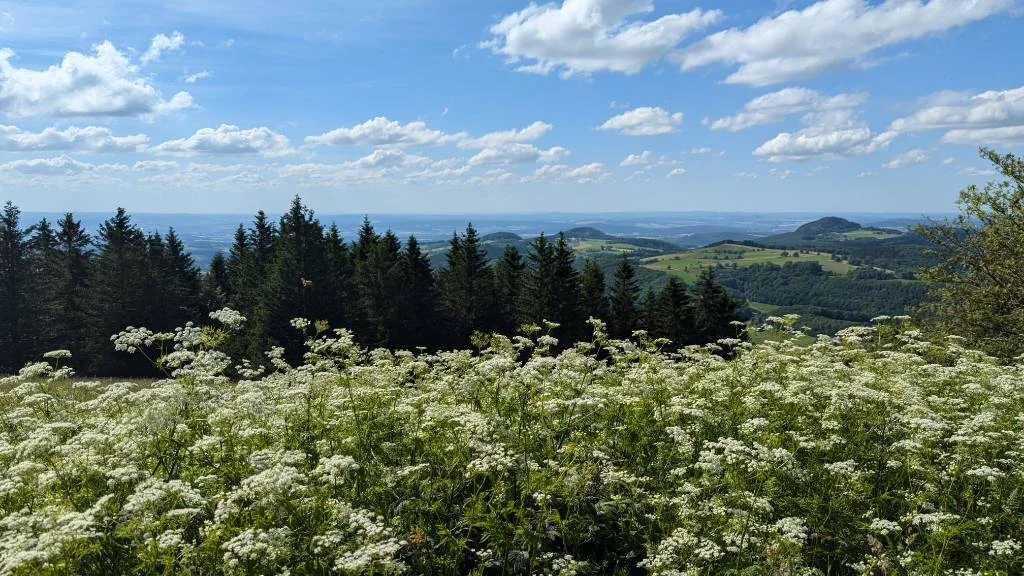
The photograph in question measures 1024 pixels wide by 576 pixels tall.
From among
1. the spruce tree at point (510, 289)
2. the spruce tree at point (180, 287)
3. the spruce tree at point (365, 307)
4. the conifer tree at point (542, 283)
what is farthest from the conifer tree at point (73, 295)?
the conifer tree at point (542, 283)

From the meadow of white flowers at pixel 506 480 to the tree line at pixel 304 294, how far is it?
38269 mm

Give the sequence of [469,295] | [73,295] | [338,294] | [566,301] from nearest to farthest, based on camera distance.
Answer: [338,294]
[73,295]
[566,301]
[469,295]

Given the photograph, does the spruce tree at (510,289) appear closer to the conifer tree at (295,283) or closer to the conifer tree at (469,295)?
the conifer tree at (469,295)

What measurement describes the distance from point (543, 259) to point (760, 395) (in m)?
48.8

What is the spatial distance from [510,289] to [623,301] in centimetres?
1285

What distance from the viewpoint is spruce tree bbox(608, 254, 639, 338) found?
60375 mm

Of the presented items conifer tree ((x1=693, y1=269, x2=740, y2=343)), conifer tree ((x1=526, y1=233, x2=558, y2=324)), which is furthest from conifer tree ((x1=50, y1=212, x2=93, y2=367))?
conifer tree ((x1=693, y1=269, x2=740, y2=343))

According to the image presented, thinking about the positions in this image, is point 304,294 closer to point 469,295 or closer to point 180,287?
point 180,287

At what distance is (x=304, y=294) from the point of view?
47.9 meters

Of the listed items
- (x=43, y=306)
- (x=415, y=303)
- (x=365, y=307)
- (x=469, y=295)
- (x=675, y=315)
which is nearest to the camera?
(x=43, y=306)

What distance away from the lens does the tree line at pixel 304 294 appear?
48500 mm

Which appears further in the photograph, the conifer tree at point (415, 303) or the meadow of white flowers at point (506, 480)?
the conifer tree at point (415, 303)

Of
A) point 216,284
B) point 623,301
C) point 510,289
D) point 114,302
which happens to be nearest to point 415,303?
point 510,289

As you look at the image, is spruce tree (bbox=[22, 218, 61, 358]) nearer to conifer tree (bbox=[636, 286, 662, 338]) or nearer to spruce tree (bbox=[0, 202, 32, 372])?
spruce tree (bbox=[0, 202, 32, 372])
